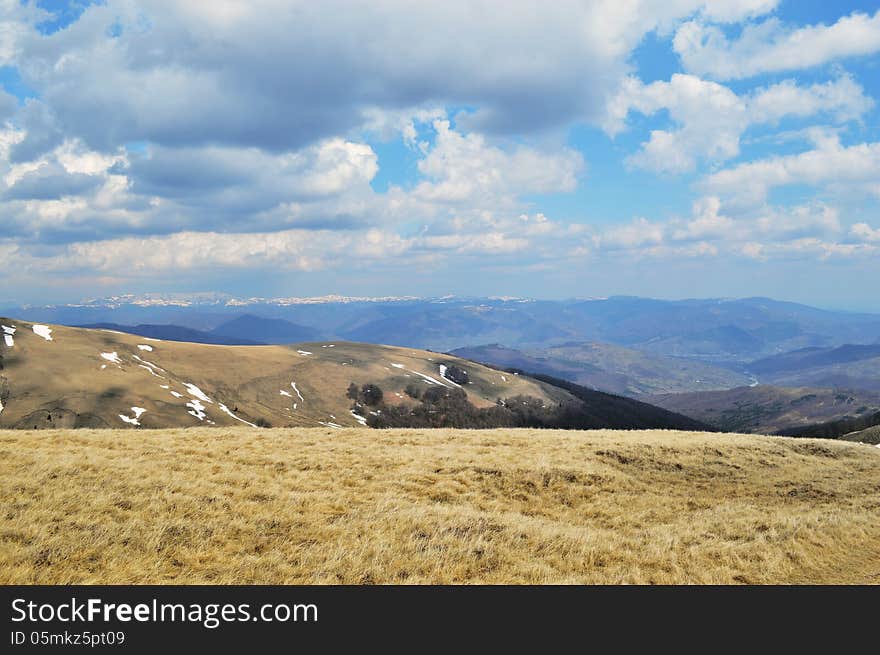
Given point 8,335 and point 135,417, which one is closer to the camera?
point 135,417

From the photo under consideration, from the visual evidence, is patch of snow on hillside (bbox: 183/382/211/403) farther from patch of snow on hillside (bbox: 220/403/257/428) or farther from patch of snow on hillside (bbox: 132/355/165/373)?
patch of snow on hillside (bbox: 132/355/165/373)

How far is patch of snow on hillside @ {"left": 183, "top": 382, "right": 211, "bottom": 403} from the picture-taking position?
131 m

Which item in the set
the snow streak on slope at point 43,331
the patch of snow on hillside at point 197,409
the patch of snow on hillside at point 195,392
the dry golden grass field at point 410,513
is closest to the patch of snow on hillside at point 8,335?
the snow streak on slope at point 43,331

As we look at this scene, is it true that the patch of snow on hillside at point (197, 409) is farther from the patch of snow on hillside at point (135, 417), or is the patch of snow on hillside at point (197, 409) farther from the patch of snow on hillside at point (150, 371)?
the patch of snow on hillside at point (150, 371)

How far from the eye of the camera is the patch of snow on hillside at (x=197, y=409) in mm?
111381

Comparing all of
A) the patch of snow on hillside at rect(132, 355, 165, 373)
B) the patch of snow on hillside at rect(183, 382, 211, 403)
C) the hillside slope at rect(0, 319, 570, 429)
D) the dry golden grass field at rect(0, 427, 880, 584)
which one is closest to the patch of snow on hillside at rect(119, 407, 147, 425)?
the hillside slope at rect(0, 319, 570, 429)

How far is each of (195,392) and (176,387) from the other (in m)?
5.01

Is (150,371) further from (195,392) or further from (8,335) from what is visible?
(8,335)

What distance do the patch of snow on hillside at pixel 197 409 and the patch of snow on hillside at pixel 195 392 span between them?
402 cm

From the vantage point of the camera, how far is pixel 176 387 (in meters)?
133

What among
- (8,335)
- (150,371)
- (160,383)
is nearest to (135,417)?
(160,383)

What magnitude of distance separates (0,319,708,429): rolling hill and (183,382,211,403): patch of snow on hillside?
21.1 inches
